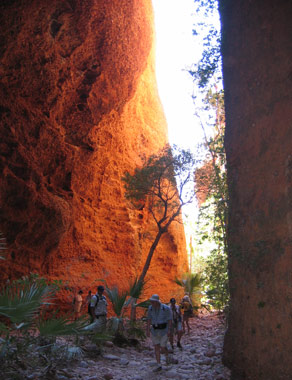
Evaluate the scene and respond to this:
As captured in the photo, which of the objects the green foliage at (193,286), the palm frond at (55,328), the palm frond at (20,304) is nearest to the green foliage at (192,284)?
the green foliage at (193,286)

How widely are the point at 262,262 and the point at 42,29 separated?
34.2 ft

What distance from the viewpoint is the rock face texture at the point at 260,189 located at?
501 centimetres

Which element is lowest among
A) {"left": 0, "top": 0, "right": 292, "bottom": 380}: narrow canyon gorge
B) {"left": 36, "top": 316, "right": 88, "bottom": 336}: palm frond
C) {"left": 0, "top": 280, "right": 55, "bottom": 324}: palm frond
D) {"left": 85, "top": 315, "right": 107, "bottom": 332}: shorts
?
{"left": 85, "top": 315, "right": 107, "bottom": 332}: shorts

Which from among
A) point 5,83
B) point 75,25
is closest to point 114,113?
point 75,25

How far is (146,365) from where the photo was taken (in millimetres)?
6613

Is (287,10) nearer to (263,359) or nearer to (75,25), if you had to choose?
(263,359)

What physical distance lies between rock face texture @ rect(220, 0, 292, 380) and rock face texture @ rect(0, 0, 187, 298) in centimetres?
756

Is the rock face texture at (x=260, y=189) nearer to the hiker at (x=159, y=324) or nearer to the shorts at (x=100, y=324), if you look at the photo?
the hiker at (x=159, y=324)

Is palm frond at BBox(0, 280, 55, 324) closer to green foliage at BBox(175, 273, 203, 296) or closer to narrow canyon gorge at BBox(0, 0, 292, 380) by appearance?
narrow canyon gorge at BBox(0, 0, 292, 380)

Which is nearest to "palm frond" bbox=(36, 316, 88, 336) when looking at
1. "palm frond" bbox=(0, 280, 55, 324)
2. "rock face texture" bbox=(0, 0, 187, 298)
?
"palm frond" bbox=(0, 280, 55, 324)

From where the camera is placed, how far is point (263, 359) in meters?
5.08

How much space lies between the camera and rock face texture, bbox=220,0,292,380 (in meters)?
5.01

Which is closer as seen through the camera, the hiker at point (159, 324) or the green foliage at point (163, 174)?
the hiker at point (159, 324)

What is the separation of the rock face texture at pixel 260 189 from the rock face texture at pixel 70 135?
24.8 ft
